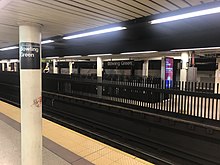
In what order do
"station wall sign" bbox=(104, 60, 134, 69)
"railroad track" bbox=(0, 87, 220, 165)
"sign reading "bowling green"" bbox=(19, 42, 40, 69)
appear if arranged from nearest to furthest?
1. "sign reading "bowling green"" bbox=(19, 42, 40, 69)
2. "railroad track" bbox=(0, 87, 220, 165)
3. "station wall sign" bbox=(104, 60, 134, 69)

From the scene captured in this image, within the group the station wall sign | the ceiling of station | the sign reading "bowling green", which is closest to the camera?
the ceiling of station

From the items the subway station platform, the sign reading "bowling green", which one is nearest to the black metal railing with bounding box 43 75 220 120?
the subway station platform

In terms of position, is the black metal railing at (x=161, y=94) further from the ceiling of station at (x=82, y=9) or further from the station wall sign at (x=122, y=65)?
the station wall sign at (x=122, y=65)

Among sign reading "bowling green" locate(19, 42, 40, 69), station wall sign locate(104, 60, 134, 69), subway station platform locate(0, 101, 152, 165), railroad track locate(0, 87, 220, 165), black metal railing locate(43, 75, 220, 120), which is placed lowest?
railroad track locate(0, 87, 220, 165)

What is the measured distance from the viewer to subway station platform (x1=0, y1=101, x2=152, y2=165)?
2.86 m

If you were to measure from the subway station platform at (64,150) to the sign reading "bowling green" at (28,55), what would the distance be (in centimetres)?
149

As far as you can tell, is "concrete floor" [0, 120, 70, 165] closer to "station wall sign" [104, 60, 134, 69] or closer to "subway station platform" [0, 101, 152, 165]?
"subway station platform" [0, 101, 152, 165]

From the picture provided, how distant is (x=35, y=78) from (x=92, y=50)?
204 inches

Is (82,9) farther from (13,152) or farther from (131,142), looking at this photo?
(131,142)

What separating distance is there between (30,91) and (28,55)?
1.53 feet

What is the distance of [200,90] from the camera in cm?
498

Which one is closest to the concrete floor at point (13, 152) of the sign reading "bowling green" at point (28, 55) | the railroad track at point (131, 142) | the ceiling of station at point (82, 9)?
the sign reading "bowling green" at point (28, 55)

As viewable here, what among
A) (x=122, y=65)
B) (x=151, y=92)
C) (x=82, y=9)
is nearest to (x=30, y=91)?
(x=82, y=9)

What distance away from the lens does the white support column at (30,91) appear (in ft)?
7.79
